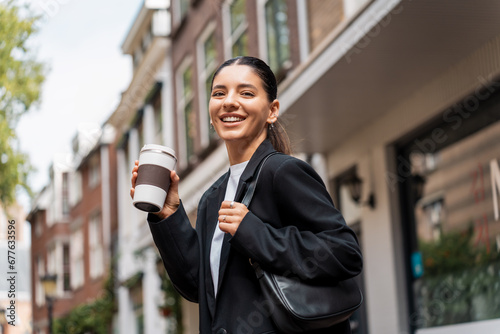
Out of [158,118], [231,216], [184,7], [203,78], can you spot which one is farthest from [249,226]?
[158,118]

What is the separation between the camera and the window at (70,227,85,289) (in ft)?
89.9

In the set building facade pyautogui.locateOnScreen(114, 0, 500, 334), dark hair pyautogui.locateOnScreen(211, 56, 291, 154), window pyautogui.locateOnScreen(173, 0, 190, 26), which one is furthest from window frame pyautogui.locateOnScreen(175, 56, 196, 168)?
dark hair pyautogui.locateOnScreen(211, 56, 291, 154)

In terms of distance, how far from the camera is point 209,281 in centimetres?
213

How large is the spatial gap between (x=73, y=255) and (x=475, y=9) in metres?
25.0

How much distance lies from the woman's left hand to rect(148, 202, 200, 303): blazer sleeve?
0.25m

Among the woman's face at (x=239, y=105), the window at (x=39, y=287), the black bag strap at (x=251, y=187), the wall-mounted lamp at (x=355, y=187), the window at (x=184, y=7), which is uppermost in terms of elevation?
the window at (x=184, y=7)

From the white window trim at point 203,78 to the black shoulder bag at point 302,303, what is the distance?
39.0 feet

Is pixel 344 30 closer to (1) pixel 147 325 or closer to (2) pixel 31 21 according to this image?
(2) pixel 31 21

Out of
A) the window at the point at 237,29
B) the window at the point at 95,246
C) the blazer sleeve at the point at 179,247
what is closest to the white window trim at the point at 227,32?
the window at the point at 237,29

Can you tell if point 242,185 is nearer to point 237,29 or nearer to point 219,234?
point 219,234

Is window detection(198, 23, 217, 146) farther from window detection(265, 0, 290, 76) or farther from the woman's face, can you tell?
the woman's face

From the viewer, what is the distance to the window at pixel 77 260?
27.4 metres

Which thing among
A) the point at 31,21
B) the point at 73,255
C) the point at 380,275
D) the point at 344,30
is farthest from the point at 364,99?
the point at 73,255

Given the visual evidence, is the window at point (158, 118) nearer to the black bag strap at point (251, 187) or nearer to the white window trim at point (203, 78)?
the white window trim at point (203, 78)
